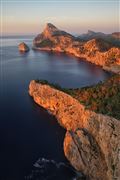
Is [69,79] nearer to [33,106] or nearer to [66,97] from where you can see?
[33,106]

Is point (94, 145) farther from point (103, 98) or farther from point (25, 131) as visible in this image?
point (25, 131)

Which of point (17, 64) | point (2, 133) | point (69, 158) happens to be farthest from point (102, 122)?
point (17, 64)

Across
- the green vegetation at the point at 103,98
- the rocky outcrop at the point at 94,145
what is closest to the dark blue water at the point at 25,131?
the rocky outcrop at the point at 94,145

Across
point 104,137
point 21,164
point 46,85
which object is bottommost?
point 21,164

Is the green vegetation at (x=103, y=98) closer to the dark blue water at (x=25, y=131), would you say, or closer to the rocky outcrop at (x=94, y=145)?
the rocky outcrop at (x=94, y=145)

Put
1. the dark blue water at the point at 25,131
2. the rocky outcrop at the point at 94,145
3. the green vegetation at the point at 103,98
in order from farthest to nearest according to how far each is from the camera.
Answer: the green vegetation at the point at 103,98, the dark blue water at the point at 25,131, the rocky outcrop at the point at 94,145

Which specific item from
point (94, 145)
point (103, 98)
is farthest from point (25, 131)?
→ point (103, 98)

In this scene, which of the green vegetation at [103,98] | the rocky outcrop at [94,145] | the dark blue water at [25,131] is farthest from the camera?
the green vegetation at [103,98]

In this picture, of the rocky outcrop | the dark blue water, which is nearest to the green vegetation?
the rocky outcrop
